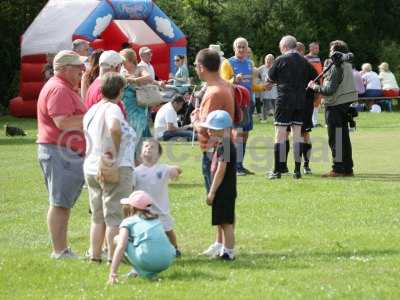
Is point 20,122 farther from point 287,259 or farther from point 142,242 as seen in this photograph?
point 142,242

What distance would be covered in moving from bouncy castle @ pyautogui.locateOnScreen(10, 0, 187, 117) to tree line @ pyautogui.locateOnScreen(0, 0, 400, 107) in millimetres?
9633

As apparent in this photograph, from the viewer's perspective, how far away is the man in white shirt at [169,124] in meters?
21.1

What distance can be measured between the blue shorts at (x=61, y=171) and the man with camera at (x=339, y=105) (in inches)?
265

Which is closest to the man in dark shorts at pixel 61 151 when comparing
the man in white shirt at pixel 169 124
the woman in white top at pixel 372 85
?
the man in white shirt at pixel 169 124

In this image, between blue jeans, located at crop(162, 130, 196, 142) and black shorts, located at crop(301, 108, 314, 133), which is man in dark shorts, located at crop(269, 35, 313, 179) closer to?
black shorts, located at crop(301, 108, 314, 133)

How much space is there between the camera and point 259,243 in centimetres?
1014

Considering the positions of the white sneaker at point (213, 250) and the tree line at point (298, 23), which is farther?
the tree line at point (298, 23)

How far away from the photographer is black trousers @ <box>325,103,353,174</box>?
51.3 feet

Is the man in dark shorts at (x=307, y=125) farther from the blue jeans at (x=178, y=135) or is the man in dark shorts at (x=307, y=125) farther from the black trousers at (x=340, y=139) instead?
the blue jeans at (x=178, y=135)

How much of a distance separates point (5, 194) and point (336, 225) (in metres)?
5.28

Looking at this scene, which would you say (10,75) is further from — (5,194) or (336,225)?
(336,225)

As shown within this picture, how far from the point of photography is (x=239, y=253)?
9648 millimetres

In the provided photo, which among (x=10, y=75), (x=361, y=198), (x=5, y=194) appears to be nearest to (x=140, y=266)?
(x=361, y=198)

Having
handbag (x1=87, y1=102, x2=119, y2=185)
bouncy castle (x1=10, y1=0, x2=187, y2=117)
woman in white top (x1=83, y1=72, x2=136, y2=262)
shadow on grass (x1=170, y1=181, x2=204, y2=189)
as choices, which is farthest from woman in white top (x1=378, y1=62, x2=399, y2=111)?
handbag (x1=87, y1=102, x2=119, y2=185)
